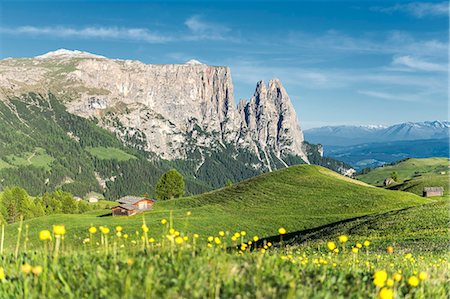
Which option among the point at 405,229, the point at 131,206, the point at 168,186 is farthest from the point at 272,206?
the point at 168,186

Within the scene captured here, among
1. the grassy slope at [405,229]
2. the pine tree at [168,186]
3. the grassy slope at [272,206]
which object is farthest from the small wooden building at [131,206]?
the grassy slope at [405,229]

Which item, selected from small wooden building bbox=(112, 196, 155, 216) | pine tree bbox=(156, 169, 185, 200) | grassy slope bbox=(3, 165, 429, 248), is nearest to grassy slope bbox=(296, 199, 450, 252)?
grassy slope bbox=(3, 165, 429, 248)

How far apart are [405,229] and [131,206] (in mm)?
67849

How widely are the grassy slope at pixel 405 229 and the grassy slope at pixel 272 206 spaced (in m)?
19.3

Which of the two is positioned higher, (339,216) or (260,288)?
(260,288)

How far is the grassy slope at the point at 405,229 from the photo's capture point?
91.7 ft

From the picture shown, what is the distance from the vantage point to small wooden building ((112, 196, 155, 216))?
294ft

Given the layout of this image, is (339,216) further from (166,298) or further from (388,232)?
(166,298)

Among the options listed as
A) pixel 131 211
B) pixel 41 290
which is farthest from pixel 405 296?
pixel 131 211

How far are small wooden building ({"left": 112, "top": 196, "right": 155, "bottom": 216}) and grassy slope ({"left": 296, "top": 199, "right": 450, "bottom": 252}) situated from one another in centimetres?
5830

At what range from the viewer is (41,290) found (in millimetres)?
5742

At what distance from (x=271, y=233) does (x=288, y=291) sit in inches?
2085

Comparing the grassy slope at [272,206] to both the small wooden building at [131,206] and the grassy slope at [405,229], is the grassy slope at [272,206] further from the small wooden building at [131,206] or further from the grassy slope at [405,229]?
the grassy slope at [405,229]

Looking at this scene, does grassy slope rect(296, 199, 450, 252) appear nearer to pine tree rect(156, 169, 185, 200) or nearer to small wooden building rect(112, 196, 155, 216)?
small wooden building rect(112, 196, 155, 216)
